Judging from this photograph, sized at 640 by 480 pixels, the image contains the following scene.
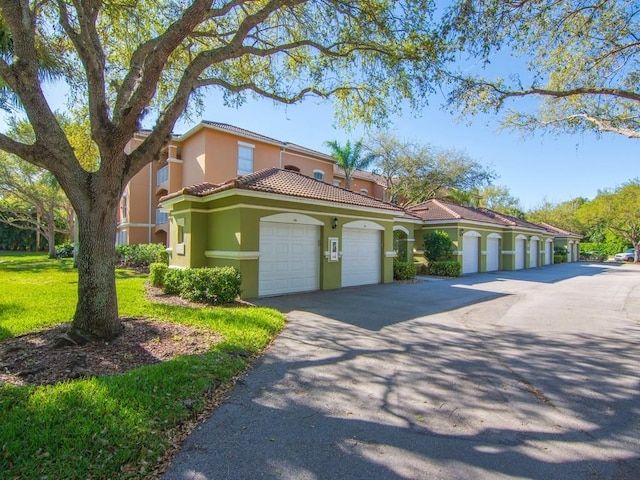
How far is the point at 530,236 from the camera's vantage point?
92.7ft

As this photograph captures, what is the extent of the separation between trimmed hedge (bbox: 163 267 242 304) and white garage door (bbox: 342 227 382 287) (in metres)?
5.16

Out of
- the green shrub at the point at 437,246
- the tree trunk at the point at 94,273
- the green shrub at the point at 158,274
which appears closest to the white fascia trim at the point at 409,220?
the green shrub at the point at 437,246

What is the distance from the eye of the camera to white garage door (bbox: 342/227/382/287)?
13617 mm

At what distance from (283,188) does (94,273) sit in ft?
22.3

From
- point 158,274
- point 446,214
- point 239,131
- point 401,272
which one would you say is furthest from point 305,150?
point 158,274

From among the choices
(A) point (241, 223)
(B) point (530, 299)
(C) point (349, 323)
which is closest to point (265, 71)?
(A) point (241, 223)

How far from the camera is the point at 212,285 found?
9.15m

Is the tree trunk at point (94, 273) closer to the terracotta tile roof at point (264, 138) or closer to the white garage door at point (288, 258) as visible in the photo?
the white garage door at point (288, 258)

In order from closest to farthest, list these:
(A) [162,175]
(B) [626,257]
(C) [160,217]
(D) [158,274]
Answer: (D) [158,274] < (A) [162,175] < (C) [160,217] < (B) [626,257]

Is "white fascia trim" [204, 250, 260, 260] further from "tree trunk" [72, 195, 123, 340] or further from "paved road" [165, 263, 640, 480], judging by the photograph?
"tree trunk" [72, 195, 123, 340]

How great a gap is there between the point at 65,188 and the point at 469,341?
25.9 feet

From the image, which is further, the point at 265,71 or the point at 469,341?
the point at 265,71

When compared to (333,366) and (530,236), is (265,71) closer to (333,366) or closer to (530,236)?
(333,366)

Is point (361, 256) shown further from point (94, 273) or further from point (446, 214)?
point (94, 273)
